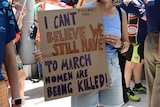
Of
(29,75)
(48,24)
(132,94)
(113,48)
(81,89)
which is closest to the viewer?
(48,24)

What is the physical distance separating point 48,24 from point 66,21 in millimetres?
146

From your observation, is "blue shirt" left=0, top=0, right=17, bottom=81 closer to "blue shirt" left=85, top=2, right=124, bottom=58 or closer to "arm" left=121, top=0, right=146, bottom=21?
"blue shirt" left=85, top=2, right=124, bottom=58

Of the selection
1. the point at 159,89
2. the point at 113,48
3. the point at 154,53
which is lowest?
the point at 159,89

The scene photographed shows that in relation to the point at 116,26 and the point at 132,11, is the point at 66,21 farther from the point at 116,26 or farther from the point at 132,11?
the point at 132,11

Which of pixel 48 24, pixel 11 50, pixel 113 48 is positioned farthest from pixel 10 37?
pixel 113 48

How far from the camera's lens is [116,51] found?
2.80 meters

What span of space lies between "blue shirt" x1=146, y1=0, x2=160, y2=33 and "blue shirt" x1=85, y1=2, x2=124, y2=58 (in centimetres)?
85

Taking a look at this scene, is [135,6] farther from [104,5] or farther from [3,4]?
[3,4]

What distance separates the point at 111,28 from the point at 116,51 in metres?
0.21

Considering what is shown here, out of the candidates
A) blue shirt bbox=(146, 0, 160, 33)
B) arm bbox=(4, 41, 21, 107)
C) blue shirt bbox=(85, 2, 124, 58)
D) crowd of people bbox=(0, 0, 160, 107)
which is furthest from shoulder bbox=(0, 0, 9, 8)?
blue shirt bbox=(146, 0, 160, 33)

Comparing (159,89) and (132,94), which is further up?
(159,89)

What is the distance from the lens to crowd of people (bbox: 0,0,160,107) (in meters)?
1.82

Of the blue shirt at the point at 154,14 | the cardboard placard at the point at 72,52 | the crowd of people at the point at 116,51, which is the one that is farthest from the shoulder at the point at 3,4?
the blue shirt at the point at 154,14

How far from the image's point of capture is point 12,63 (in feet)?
6.18
